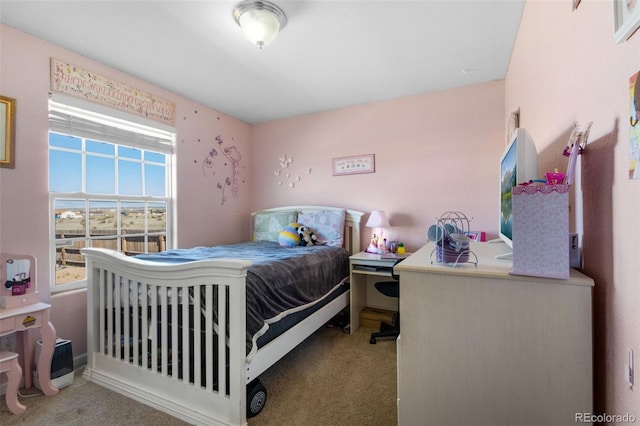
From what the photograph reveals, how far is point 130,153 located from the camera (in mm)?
2650

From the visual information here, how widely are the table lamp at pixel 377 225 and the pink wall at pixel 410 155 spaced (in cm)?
15

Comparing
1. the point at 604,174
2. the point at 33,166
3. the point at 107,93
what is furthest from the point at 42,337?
the point at 604,174

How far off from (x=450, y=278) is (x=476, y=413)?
0.44m

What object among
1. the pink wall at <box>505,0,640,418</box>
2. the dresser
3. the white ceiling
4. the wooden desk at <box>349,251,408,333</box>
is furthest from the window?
the pink wall at <box>505,0,640,418</box>

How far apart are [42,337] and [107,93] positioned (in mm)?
1877

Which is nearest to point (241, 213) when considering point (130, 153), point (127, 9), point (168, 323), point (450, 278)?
point (130, 153)

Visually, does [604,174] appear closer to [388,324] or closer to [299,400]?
[299,400]

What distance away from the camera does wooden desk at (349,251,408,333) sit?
8.51ft

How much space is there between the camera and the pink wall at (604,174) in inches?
27.1

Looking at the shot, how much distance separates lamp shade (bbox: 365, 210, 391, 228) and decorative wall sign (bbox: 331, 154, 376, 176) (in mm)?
543

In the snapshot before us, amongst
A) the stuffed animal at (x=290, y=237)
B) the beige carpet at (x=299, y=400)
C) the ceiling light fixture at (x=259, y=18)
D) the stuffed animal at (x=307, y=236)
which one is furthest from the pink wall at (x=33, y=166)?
the stuffed animal at (x=307, y=236)

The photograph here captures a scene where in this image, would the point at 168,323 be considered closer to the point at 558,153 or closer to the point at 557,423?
the point at 557,423

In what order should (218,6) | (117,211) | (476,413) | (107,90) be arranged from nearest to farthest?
(476,413)
(218,6)
(107,90)
(117,211)

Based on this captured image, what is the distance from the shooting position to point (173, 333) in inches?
63.4
